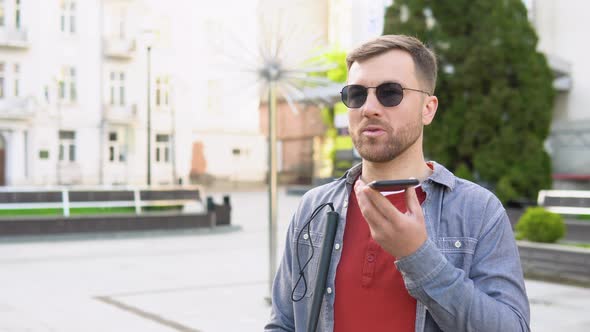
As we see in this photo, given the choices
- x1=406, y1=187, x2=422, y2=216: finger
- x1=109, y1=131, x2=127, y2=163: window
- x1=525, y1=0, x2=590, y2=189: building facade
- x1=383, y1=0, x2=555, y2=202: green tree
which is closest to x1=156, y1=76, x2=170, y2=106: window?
x1=109, y1=131, x2=127, y2=163: window

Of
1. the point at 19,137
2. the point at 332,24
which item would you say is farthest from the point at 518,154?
the point at 332,24

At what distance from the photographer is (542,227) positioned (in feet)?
36.7

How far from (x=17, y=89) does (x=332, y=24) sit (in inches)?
1020

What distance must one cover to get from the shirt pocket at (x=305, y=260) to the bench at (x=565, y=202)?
484 inches

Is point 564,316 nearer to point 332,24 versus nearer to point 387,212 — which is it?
point 387,212

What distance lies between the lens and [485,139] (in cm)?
1814

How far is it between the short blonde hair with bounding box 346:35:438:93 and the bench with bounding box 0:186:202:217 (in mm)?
16209

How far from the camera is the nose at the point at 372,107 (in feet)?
6.78

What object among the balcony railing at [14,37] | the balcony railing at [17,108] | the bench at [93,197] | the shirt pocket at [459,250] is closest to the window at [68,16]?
the balcony railing at [14,37]

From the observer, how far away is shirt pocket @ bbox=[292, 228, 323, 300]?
228 cm

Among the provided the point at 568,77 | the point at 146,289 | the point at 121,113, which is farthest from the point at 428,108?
the point at 121,113

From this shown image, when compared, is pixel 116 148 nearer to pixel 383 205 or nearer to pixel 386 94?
pixel 386 94

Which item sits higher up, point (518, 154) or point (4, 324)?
point (518, 154)

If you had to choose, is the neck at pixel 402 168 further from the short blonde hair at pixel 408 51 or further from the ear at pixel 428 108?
the short blonde hair at pixel 408 51
